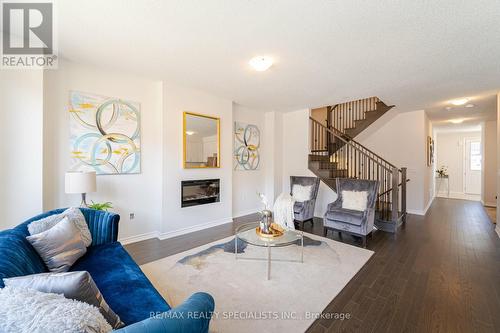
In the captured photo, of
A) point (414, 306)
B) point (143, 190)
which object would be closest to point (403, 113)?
point (414, 306)

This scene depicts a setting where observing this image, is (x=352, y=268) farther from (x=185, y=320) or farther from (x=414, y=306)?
(x=185, y=320)

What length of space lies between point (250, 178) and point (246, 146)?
0.83m

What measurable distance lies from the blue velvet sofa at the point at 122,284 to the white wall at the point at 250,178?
3.24m

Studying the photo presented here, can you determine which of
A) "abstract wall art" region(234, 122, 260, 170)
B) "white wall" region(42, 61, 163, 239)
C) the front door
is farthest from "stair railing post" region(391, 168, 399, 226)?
the front door

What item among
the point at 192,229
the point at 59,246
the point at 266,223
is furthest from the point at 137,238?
the point at 266,223

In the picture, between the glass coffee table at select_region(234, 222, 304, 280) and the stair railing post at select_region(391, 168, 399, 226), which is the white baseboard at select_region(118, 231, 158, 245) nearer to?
the glass coffee table at select_region(234, 222, 304, 280)

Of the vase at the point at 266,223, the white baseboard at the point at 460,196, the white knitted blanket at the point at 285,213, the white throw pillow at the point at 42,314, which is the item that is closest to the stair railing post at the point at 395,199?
the white knitted blanket at the point at 285,213

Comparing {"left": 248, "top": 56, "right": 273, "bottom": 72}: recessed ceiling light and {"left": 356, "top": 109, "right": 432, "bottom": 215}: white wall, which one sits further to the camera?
{"left": 356, "top": 109, "right": 432, "bottom": 215}: white wall

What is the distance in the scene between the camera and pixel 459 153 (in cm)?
872

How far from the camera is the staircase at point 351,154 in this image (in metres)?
4.89

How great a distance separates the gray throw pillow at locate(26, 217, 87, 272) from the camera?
5.72 feet

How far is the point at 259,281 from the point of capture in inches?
96.6

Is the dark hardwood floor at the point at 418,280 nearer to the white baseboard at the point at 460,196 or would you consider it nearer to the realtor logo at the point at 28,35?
the realtor logo at the point at 28,35

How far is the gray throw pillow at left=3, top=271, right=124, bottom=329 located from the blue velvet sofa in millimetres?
189
